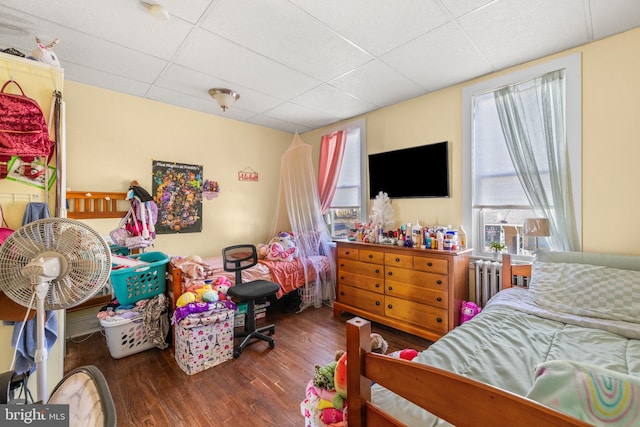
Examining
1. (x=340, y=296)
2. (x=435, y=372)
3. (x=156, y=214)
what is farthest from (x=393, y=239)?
(x=156, y=214)

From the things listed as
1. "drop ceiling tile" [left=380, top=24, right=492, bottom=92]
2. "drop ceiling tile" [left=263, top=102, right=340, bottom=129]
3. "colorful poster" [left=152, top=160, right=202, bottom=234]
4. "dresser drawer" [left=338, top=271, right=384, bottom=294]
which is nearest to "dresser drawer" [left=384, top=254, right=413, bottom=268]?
"dresser drawer" [left=338, top=271, right=384, bottom=294]

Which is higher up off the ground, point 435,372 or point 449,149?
point 449,149

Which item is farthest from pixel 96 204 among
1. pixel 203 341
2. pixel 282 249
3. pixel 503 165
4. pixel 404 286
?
pixel 503 165

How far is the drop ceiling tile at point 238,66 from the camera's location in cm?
206

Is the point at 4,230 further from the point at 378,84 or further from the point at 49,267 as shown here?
the point at 378,84

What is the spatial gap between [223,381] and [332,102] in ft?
9.95

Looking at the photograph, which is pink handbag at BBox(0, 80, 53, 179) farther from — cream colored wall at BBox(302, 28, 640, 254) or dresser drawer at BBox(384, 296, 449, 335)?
cream colored wall at BBox(302, 28, 640, 254)

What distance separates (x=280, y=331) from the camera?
2812 millimetres

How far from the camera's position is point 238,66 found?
7.80 feet

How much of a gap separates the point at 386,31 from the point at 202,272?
2693 mm

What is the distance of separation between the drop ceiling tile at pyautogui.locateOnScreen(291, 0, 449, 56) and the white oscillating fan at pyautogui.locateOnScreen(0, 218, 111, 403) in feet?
5.85

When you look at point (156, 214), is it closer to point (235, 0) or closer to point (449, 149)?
point (235, 0)

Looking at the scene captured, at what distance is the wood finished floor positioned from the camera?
5.46 ft

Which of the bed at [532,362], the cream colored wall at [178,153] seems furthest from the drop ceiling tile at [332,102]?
the bed at [532,362]
